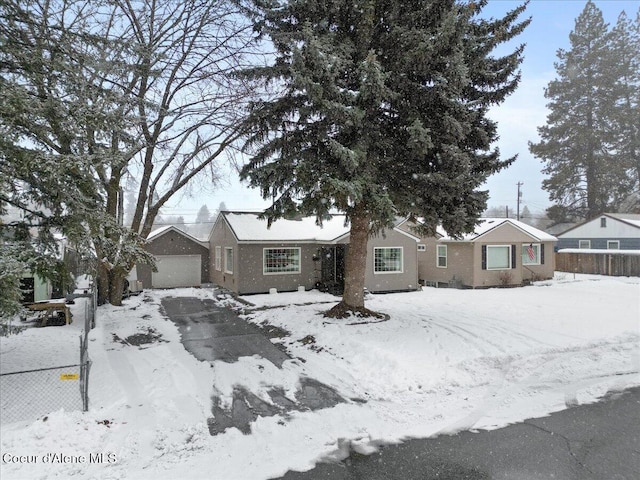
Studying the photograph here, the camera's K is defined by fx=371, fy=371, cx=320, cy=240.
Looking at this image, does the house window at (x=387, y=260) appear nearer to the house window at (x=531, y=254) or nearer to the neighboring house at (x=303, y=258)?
the neighboring house at (x=303, y=258)

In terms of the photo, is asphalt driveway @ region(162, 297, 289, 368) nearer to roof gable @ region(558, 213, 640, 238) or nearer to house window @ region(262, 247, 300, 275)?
house window @ region(262, 247, 300, 275)

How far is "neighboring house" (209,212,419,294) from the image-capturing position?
1694cm

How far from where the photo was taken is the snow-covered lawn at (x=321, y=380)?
14.3ft

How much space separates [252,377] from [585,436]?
5.14m

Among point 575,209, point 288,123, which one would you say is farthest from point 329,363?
point 575,209

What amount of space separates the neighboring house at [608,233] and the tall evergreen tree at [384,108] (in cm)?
2164

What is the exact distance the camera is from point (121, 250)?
7277mm

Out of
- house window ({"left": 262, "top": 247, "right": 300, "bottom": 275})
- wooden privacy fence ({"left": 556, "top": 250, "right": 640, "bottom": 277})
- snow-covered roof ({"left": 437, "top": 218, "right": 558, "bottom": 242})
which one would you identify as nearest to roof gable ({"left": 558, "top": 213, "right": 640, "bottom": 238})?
wooden privacy fence ({"left": 556, "top": 250, "right": 640, "bottom": 277})

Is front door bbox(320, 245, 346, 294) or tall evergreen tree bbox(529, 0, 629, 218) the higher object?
tall evergreen tree bbox(529, 0, 629, 218)

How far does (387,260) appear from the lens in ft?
58.9

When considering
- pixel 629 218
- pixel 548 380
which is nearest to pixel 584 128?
pixel 629 218

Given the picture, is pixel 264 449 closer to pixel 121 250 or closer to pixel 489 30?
pixel 121 250

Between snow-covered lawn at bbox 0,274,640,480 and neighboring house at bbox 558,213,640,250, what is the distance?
16152mm

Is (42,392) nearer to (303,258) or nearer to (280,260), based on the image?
(280,260)
